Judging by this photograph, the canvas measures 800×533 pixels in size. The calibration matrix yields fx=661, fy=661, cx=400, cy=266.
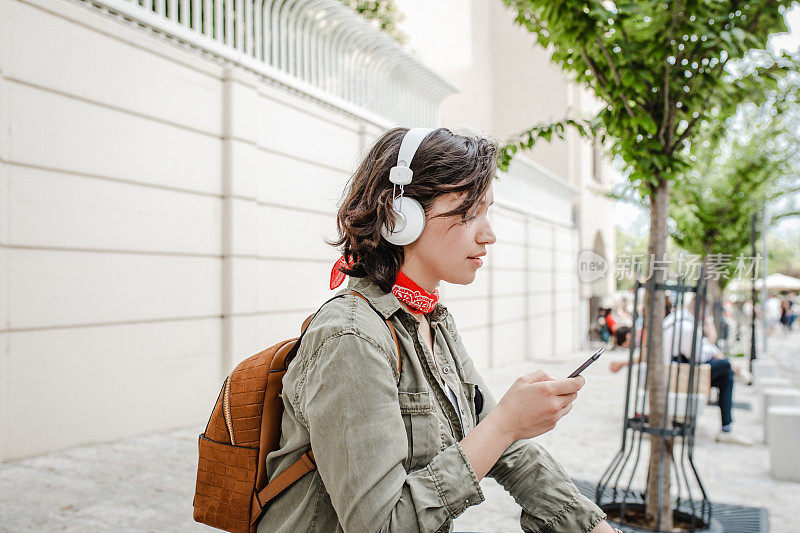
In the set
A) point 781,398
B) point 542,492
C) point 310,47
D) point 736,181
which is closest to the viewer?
point 542,492

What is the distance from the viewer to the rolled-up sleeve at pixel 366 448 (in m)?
1.22

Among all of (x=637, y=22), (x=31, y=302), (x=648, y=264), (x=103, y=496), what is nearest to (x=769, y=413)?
(x=648, y=264)

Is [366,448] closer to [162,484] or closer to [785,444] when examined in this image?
[162,484]

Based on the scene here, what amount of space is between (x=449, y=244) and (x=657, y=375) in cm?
324

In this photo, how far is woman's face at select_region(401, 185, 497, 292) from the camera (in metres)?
1.52

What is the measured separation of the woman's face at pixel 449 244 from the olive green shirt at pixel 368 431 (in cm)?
13

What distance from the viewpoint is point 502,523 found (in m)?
4.26

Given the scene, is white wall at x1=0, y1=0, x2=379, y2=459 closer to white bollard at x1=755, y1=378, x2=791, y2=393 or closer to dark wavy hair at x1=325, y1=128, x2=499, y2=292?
dark wavy hair at x1=325, y1=128, x2=499, y2=292

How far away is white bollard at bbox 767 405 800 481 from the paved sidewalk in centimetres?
11

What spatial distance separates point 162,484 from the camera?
4516 millimetres

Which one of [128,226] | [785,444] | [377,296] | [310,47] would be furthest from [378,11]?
[377,296]

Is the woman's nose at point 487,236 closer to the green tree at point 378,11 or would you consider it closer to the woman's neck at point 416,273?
the woman's neck at point 416,273

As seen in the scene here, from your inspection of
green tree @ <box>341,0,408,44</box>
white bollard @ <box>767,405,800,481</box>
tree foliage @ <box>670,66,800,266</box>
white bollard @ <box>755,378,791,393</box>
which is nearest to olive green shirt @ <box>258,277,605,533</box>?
white bollard @ <box>767,405,800,481</box>

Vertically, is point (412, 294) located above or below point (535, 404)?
above
